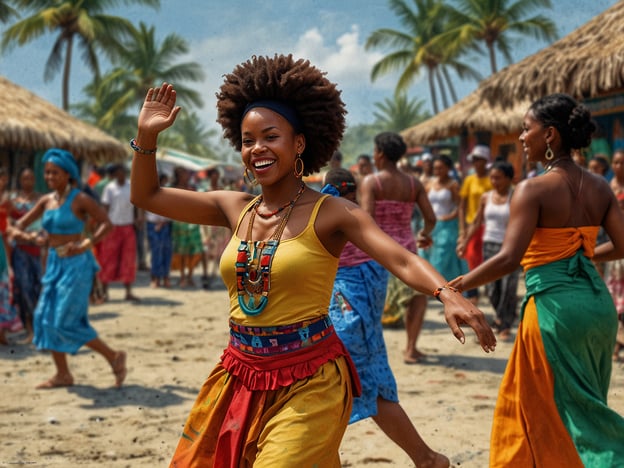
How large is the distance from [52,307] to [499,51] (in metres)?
31.0

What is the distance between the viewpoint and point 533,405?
3285 mm

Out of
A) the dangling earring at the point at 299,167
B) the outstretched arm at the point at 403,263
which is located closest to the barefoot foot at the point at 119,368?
the dangling earring at the point at 299,167

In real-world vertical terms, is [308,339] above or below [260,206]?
below

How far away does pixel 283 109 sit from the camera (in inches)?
103

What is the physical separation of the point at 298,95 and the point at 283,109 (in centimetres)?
8

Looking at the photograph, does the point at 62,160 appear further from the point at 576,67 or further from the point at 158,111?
the point at 576,67

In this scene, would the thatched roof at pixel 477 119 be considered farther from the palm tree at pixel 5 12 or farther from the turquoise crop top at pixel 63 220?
the palm tree at pixel 5 12

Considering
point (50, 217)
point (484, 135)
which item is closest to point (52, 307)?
point (50, 217)

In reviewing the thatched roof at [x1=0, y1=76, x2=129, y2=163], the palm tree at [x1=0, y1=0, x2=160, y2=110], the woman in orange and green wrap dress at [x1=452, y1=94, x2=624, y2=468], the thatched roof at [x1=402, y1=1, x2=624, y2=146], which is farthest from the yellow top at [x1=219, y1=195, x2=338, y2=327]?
the palm tree at [x1=0, y1=0, x2=160, y2=110]

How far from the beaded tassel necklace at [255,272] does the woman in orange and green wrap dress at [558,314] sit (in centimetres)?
110

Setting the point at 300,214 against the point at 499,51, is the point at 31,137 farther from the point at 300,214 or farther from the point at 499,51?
the point at 499,51

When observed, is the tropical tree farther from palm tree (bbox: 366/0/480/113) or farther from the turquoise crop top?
the turquoise crop top

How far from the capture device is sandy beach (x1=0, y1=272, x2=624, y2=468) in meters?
4.36

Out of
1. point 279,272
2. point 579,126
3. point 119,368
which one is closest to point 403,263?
point 279,272
